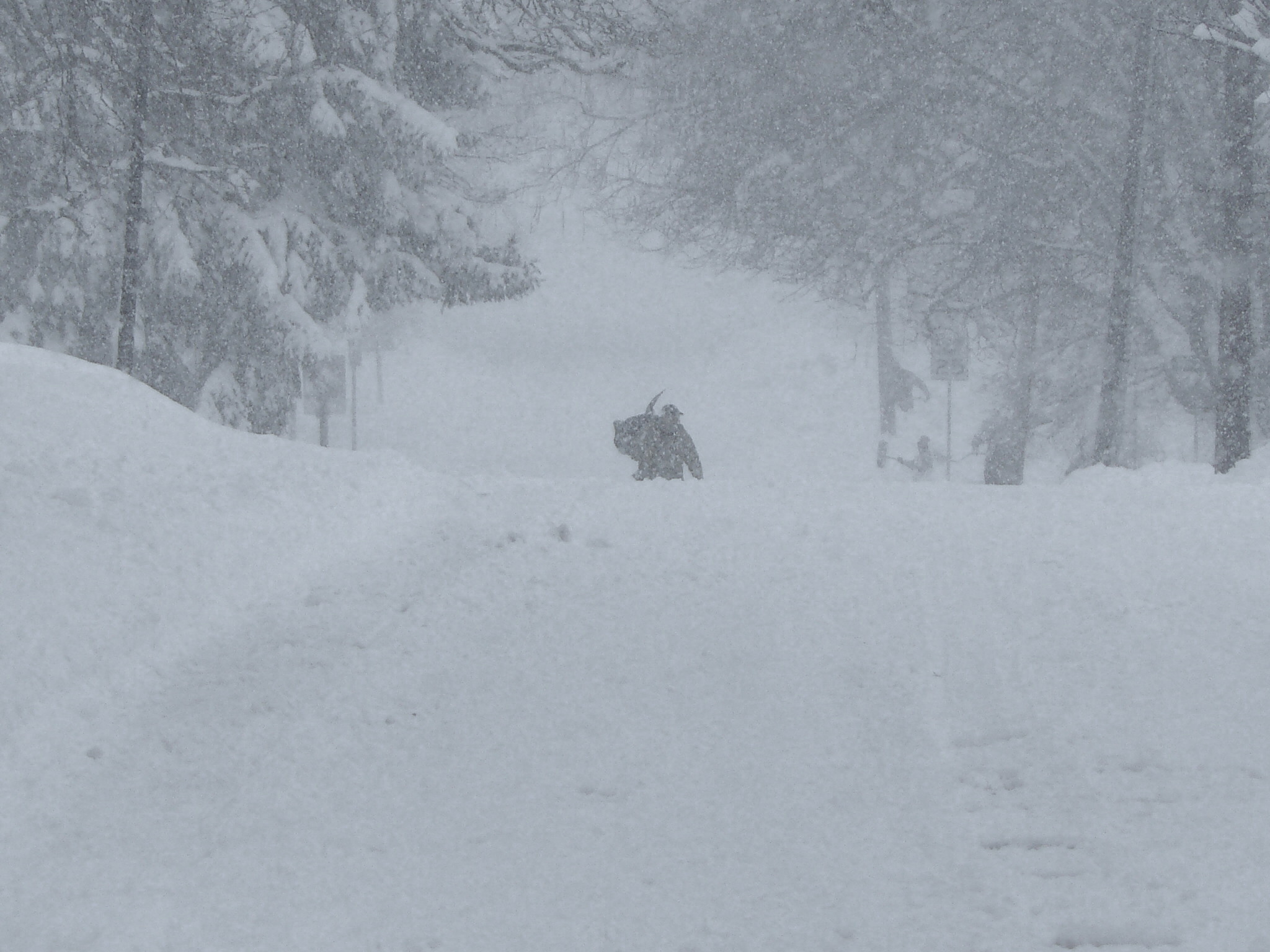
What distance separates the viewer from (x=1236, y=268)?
14898 mm

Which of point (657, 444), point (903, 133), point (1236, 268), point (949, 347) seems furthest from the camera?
point (949, 347)

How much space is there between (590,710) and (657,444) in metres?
9.55

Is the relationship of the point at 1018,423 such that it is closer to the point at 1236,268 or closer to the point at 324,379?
the point at 1236,268

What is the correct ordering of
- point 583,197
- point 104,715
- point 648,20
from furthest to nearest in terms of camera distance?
point 583,197, point 648,20, point 104,715

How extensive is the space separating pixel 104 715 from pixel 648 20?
1608cm

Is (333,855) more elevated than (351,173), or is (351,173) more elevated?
(351,173)

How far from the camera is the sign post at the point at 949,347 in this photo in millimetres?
19781

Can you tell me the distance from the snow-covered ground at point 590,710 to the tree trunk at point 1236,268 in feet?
19.6

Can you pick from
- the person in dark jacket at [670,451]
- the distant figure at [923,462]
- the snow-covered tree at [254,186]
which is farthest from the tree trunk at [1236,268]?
the distant figure at [923,462]

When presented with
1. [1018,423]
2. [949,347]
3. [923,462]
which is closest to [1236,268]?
[949,347]

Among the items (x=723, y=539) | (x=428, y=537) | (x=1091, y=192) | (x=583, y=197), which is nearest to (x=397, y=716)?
(x=428, y=537)

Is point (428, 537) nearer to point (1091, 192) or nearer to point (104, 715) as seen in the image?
point (104, 715)

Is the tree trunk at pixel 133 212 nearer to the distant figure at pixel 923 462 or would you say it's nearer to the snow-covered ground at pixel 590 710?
the snow-covered ground at pixel 590 710

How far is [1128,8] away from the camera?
15594 mm
